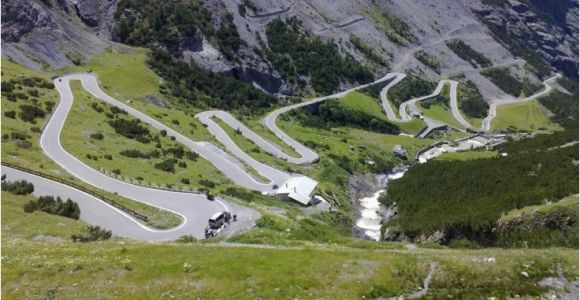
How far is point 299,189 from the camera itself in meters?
77.3

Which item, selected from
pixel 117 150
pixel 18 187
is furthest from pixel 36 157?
pixel 18 187

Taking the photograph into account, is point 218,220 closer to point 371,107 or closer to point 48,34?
point 48,34

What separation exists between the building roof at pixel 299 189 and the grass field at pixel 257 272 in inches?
1493

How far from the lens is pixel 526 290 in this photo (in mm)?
29922

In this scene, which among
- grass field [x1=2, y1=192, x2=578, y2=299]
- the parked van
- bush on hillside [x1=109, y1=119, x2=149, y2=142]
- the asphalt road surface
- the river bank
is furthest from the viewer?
bush on hillside [x1=109, y1=119, x2=149, y2=142]

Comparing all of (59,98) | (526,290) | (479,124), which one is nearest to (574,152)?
(526,290)

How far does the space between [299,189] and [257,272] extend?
45.4 metres

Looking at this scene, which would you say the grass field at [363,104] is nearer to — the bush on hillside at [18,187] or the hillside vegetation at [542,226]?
the hillside vegetation at [542,226]

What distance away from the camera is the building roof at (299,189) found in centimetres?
7550

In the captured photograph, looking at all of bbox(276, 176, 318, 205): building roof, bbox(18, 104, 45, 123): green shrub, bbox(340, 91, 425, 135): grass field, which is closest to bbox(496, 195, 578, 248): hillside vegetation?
bbox(276, 176, 318, 205): building roof

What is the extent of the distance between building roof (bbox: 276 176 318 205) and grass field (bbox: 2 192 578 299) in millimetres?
37913

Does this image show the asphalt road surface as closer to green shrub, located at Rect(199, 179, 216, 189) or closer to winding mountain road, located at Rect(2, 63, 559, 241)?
winding mountain road, located at Rect(2, 63, 559, 241)

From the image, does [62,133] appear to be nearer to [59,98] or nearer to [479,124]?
[59,98]

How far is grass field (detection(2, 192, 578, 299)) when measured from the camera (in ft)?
96.5
